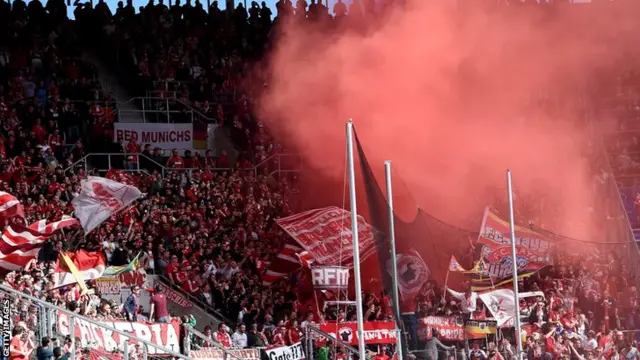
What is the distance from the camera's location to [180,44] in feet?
100

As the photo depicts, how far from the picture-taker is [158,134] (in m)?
27.9

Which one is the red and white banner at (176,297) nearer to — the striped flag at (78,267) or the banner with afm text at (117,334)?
the striped flag at (78,267)

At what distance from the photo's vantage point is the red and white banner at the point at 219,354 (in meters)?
20.2

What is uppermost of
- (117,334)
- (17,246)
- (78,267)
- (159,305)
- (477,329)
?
(17,246)

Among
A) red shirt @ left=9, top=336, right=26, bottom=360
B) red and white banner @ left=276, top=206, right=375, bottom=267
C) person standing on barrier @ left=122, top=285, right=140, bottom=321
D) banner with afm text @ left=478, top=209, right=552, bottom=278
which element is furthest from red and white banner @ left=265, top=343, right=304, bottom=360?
red shirt @ left=9, top=336, right=26, bottom=360

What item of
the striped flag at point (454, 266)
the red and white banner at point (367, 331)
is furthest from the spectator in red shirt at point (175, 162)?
the striped flag at point (454, 266)

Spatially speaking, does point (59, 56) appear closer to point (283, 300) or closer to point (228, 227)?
point (228, 227)

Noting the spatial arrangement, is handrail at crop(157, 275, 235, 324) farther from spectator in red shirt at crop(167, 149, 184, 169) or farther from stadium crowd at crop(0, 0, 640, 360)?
spectator in red shirt at crop(167, 149, 184, 169)

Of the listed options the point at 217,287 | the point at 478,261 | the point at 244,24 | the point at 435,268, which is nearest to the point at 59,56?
the point at 244,24

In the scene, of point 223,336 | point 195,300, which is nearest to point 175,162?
point 195,300

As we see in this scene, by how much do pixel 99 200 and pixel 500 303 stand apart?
25.7ft

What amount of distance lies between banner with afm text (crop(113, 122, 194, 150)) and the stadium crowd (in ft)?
1.22

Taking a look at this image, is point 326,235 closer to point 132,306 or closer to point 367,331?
point 367,331

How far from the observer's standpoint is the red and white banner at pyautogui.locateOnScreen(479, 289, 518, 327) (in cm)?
2420
